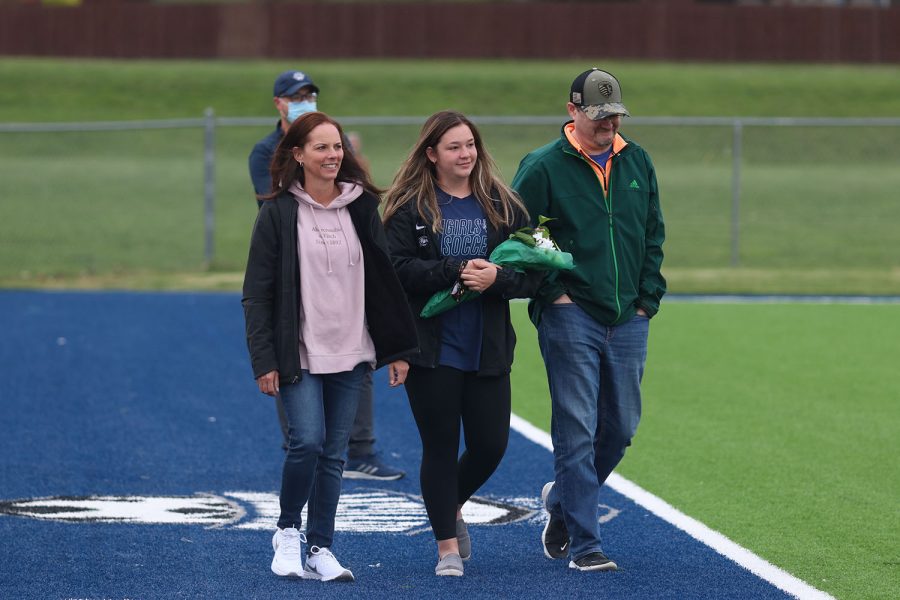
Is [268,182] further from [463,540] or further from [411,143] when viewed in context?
[411,143]

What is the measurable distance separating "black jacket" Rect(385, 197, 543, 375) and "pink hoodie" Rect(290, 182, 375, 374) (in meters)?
0.18

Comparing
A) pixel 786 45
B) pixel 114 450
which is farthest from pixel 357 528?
pixel 786 45

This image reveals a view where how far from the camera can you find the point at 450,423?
6262 millimetres

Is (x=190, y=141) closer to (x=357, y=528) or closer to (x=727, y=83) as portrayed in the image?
(x=727, y=83)

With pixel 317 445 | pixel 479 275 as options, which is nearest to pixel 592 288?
pixel 479 275

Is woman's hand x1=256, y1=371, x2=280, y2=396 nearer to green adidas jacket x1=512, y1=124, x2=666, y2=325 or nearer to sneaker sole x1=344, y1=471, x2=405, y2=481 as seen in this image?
green adidas jacket x1=512, y1=124, x2=666, y2=325

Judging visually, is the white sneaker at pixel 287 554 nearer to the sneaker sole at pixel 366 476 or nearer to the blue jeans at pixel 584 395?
the blue jeans at pixel 584 395

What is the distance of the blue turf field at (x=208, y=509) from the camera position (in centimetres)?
603

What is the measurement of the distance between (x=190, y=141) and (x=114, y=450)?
29412mm

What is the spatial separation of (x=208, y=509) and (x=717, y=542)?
2.53 metres

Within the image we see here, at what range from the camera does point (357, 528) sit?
7.14 meters

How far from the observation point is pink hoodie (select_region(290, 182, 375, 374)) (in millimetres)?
6117

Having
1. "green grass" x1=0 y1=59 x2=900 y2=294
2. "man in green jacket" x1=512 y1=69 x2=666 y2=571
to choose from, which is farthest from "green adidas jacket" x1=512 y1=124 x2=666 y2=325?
"green grass" x1=0 y1=59 x2=900 y2=294

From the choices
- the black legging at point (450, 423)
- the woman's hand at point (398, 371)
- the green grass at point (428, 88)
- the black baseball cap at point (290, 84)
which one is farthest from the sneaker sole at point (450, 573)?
the green grass at point (428, 88)
